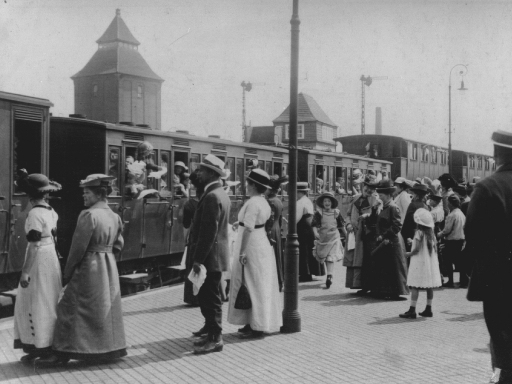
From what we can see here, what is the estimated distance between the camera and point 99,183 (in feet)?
18.6

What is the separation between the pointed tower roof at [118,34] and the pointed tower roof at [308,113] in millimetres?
20261

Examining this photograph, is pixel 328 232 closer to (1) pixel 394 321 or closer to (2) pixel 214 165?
A: (1) pixel 394 321

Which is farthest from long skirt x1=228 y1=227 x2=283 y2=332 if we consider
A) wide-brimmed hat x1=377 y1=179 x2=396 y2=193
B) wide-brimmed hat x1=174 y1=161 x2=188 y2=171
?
wide-brimmed hat x1=174 y1=161 x2=188 y2=171

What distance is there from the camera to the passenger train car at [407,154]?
3090cm

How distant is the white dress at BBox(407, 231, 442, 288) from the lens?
801 centimetres

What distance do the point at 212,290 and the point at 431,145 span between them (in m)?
31.7

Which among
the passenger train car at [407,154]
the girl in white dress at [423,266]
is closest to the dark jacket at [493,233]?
the girl in white dress at [423,266]

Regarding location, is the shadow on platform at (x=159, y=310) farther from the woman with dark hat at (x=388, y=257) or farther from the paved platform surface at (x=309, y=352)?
the woman with dark hat at (x=388, y=257)

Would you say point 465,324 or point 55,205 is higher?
point 55,205

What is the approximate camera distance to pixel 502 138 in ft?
12.9

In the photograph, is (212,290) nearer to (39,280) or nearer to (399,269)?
(39,280)

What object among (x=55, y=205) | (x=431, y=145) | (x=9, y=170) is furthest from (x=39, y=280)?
(x=431, y=145)

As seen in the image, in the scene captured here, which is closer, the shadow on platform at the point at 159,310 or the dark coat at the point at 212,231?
the dark coat at the point at 212,231

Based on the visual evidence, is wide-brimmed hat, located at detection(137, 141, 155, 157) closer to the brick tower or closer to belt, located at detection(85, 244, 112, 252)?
belt, located at detection(85, 244, 112, 252)
